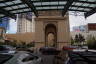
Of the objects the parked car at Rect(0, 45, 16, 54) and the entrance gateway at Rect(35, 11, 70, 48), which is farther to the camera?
the entrance gateway at Rect(35, 11, 70, 48)

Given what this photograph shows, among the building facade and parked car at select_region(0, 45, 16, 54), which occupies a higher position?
the building facade

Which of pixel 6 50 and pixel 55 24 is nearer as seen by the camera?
pixel 6 50

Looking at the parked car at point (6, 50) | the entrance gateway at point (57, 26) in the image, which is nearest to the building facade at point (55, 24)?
the entrance gateway at point (57, 26)

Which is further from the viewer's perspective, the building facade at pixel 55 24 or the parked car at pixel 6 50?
the building facade at pixel 55 24

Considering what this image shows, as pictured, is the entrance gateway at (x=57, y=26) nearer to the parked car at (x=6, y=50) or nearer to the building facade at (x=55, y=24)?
the building facade at (x=55, y=24)

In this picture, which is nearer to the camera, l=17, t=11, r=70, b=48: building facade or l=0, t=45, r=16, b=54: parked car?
l=0, t=45, r=16, b=54: parked car

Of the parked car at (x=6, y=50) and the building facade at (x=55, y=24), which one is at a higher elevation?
the building facade at (x=55, y=24)

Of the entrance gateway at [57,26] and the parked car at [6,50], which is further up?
the entrance gateway at [57,26]

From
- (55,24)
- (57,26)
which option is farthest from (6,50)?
(55,24)

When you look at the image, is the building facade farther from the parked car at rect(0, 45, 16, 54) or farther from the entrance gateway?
the parked car at rect(0, 45, 16, 54)

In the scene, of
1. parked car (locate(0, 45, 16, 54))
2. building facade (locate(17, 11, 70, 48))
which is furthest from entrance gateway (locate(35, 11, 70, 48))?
parked car (locate(0, 45, 16, 54))

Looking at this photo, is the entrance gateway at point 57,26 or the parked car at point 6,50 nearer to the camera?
the parked car at point 6,50

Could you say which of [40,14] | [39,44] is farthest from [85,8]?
[39,44]

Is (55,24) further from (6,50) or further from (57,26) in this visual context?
(6,50)
